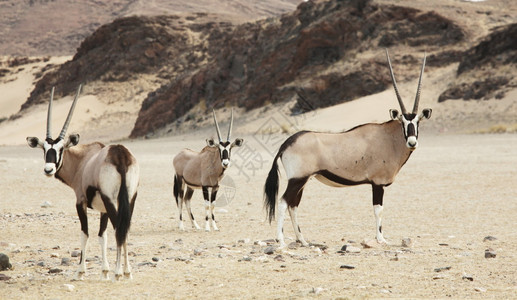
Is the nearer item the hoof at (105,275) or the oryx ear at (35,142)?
the hoof at (105,275)

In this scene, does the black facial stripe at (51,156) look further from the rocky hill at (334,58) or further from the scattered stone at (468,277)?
the rocky hill at (334,58)

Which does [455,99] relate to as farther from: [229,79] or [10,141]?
[10,141]

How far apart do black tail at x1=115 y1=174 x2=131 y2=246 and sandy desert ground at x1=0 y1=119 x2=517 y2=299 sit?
1.56 feet

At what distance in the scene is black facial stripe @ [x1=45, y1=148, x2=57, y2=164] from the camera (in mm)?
7016

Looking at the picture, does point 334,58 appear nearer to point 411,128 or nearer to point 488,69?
point 488,69

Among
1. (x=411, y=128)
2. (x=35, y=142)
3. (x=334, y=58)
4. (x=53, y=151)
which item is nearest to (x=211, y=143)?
(x=411, y=128)

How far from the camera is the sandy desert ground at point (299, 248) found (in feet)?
20.3

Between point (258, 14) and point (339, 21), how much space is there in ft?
360

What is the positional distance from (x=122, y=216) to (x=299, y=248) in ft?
8.91

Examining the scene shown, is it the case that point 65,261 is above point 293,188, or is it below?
below

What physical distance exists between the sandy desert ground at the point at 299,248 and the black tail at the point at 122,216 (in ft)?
1.56

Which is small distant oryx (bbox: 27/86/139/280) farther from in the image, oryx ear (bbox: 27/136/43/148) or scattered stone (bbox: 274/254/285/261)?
scattered stone (bbox: 274/254/285/261)

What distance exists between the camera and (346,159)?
8969 millimetres

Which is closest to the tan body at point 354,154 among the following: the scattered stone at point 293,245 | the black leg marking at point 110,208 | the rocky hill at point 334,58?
the scattered stone at point 293,245
